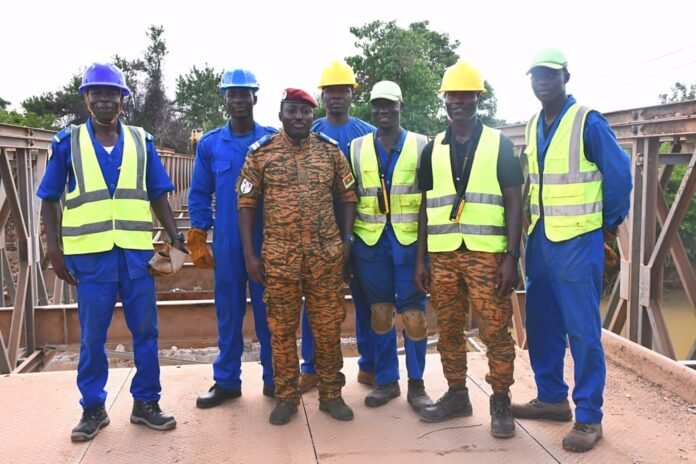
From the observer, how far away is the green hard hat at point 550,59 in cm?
323

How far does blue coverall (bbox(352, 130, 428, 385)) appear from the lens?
368 cm

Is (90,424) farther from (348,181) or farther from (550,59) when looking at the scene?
(550,59)

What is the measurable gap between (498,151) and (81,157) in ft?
7.49

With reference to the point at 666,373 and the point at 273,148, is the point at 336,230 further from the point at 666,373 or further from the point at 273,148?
the point at 666,373

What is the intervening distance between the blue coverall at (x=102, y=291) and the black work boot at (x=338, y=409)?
3.43 ft

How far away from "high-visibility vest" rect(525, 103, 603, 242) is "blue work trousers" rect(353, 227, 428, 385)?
2.76 feet

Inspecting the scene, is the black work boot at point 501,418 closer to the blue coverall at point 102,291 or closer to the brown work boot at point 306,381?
the brown work boot at point 306,381

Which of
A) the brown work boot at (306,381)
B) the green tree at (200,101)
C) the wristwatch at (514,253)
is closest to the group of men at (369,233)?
the wristwatch at (514,253)

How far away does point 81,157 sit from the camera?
3.36m

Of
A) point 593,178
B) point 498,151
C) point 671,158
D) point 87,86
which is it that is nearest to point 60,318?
point 87,86

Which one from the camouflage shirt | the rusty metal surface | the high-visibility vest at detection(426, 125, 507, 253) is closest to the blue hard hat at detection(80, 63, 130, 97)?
the camouflage shirt

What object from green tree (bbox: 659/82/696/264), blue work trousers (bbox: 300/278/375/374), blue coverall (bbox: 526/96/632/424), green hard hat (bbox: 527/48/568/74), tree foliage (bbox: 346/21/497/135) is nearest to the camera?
blue coverall (bbox: 526/96/632/424)

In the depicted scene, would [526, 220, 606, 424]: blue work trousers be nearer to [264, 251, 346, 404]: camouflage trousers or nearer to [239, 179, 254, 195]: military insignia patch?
[264, 251, 346, 404]: camouflage trousers

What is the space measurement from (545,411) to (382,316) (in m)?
1.11
